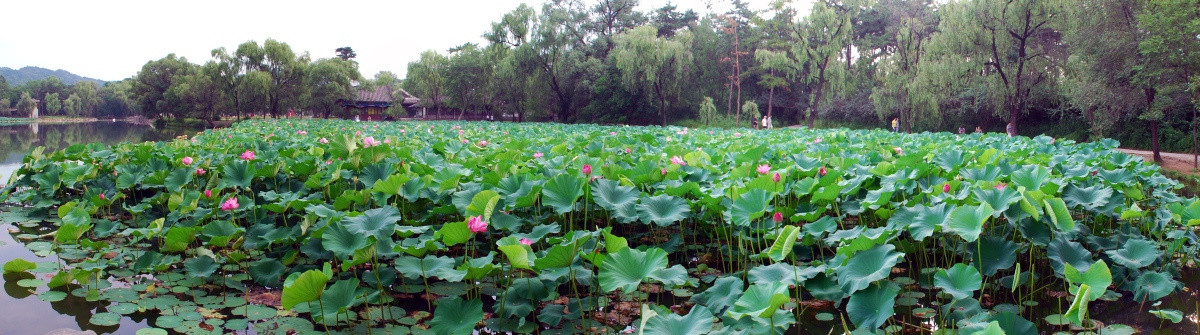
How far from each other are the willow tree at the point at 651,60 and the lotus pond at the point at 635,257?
1967 centimetres

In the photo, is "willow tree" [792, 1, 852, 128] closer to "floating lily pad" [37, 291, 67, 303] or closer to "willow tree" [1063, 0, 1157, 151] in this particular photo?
"willow tree" [1063, 0, 1157, 151]

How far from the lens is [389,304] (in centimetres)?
253

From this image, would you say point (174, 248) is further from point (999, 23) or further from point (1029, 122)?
point (1029, 122)

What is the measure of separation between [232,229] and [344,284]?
1.02 meters

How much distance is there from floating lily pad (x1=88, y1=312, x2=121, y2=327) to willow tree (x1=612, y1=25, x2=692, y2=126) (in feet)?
70.1

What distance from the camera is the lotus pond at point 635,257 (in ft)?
6.04

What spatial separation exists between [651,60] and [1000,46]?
35.7 feet

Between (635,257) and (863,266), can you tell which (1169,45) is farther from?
(635,257)

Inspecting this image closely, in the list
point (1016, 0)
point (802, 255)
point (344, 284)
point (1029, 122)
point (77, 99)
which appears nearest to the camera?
point (344, 284)

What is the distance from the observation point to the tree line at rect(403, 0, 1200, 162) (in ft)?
40.1

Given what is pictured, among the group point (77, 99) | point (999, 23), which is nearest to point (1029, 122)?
point (999, 23)

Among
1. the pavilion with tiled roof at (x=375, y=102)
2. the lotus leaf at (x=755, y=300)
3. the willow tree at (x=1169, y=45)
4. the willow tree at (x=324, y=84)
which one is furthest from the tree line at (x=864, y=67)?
the lotus leaf at (x=755, y=300)

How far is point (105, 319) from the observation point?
239cm

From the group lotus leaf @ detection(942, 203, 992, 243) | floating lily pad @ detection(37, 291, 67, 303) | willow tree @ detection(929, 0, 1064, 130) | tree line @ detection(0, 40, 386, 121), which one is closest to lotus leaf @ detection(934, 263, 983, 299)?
lotus leaf @ detection(942, 203, 992, 243)
